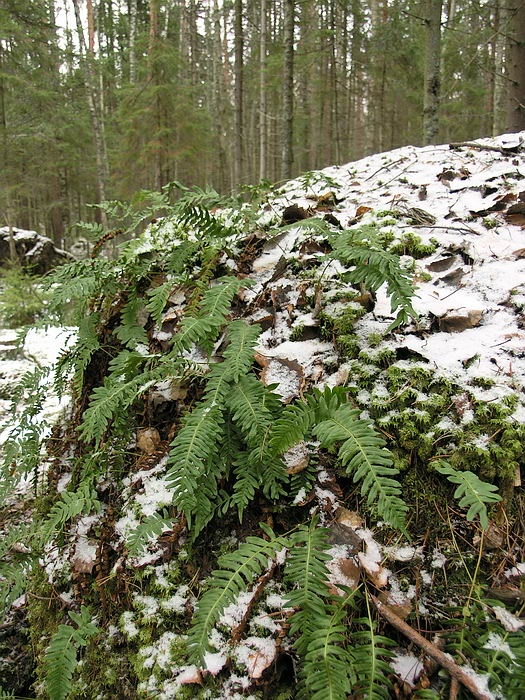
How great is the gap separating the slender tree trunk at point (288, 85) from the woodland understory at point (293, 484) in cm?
559

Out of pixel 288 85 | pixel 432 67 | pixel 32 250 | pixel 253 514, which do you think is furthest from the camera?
pixel 32 250

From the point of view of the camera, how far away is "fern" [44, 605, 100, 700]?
59.6 inches

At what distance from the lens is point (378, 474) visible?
5.03 feet

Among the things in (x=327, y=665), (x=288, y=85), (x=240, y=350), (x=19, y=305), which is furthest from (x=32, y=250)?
(x=327, y=665)

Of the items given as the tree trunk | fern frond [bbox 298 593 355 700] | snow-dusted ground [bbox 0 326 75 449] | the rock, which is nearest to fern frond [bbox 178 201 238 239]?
fern frond [bbox 298 593 355 700]

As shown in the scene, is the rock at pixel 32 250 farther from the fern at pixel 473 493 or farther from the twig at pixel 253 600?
the fern at pixel 473 493

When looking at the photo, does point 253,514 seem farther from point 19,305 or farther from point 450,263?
point 19,305

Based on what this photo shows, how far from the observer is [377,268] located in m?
1.95

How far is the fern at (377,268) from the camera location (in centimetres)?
182

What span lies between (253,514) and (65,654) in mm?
892

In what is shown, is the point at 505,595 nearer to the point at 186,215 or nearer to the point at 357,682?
the point at 357,682

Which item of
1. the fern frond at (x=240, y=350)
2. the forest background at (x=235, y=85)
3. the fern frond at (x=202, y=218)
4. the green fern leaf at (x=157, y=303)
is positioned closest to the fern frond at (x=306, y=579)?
the fern frond at (x=240, y=350)

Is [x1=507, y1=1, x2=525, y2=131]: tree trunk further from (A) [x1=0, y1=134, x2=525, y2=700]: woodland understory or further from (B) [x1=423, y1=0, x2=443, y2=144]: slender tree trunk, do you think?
(A) [x1=0, y1=134, x2=525, y2=700]: woodland understory

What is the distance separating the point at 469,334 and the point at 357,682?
158 cm
